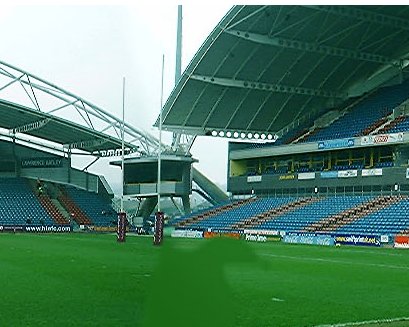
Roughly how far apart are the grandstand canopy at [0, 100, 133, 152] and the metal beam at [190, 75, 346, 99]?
6372 mm

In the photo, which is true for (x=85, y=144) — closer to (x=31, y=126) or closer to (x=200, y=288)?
(x=31, y=126)

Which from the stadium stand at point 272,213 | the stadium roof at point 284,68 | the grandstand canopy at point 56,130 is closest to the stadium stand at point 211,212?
the stadium stand at point 272,213

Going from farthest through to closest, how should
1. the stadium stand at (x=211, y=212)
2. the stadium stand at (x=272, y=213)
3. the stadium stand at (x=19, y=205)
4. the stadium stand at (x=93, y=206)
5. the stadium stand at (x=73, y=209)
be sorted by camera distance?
1. the stadium stand at (x=93, y=206)
2. the stadium stand at (x=73, y=209)
3. the stadium stand at (x=19, y=205)
4. the stadium stand at (x=211, y=212)
5. the stadium stand at (x=272, y=213)

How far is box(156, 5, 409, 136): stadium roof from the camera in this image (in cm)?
3484

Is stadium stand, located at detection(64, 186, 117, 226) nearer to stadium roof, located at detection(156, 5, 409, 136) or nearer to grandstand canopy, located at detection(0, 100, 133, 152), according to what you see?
grandstand canopy, located at detection(0, 100, 133, 152)

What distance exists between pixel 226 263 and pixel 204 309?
0.25m

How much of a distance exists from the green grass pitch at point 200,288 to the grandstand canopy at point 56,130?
64.2ft

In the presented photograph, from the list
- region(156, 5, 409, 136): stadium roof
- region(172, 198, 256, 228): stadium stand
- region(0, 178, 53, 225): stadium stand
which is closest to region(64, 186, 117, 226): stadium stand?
region(0, 178, 53, 225): stadium stand

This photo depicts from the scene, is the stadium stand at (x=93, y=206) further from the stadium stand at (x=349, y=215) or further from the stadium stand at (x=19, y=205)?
the stadium stand at (x=349, y=215)

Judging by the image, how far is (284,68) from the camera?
40.2 metres

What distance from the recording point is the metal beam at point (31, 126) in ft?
133

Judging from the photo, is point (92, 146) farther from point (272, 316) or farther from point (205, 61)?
point (272, 316)

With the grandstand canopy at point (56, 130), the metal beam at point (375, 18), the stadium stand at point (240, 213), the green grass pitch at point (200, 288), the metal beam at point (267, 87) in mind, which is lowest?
the green grass pitch at point (200, 288)

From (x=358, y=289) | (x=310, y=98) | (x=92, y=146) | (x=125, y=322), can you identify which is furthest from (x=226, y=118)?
(x=125, y=322)
